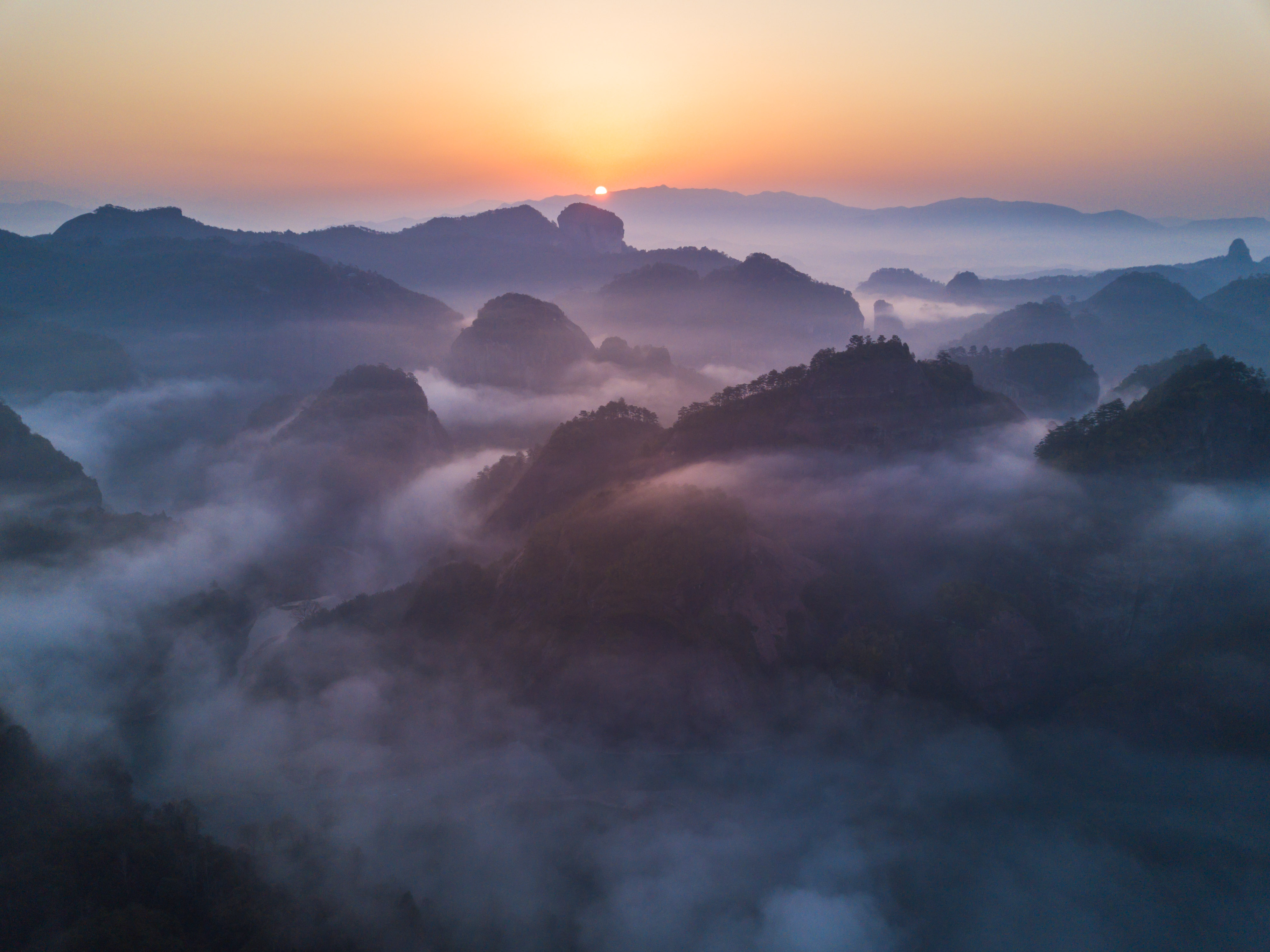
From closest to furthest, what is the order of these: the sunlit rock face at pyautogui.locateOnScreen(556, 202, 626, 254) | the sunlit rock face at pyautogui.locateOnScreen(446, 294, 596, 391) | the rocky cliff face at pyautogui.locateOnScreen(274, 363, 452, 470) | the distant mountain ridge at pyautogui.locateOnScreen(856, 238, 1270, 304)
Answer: the rocky cliff face at pyautogui.locateOnScreen(274, 363, 452, 470)
the sunlit rock face at pyautogui.locateOnScreen(446, 294, 596, 391)
the distant mountain ridge at pyautogui.locateOnScreen(856, 238, 1270, 304)
the sunlit rock face at pyautogui.locateOnScreen(556, 202, 626, 254)

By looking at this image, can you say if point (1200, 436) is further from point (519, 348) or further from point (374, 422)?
point (519, 348)

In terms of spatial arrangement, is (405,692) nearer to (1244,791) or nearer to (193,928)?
(193,928)

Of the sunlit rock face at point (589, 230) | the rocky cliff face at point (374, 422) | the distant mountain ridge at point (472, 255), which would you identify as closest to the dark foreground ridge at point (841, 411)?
the rocky cliff face at point (374, 422)

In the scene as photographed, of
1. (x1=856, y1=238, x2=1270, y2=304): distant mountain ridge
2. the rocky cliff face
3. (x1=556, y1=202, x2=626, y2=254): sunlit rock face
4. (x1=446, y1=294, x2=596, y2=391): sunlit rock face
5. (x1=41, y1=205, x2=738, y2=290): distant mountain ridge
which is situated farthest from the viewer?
(x1=556, y1=202, x2=626, y2=254): sunlit rock face

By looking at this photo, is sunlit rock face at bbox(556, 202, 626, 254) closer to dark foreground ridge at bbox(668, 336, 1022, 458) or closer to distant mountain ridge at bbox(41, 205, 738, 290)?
distant mountain ridge at bbox(41, 205, 738, 290)

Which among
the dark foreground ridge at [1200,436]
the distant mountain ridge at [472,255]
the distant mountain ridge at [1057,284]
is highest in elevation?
the distant mountain ridge at [472,255]

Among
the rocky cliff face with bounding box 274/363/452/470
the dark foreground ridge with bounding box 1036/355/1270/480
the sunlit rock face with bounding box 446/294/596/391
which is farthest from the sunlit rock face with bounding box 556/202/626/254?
the dark foreground ridge with bounding box 1036/355/1270/480

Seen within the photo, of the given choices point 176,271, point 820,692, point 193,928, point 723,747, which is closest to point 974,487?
point 820,692

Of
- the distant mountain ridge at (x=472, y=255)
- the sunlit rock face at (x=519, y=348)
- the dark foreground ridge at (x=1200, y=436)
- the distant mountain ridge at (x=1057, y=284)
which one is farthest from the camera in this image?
the distant mountain ridge at (x=472, y=255)

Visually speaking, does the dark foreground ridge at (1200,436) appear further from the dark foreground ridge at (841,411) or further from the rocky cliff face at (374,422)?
the rocky cliff face at (374,422)
